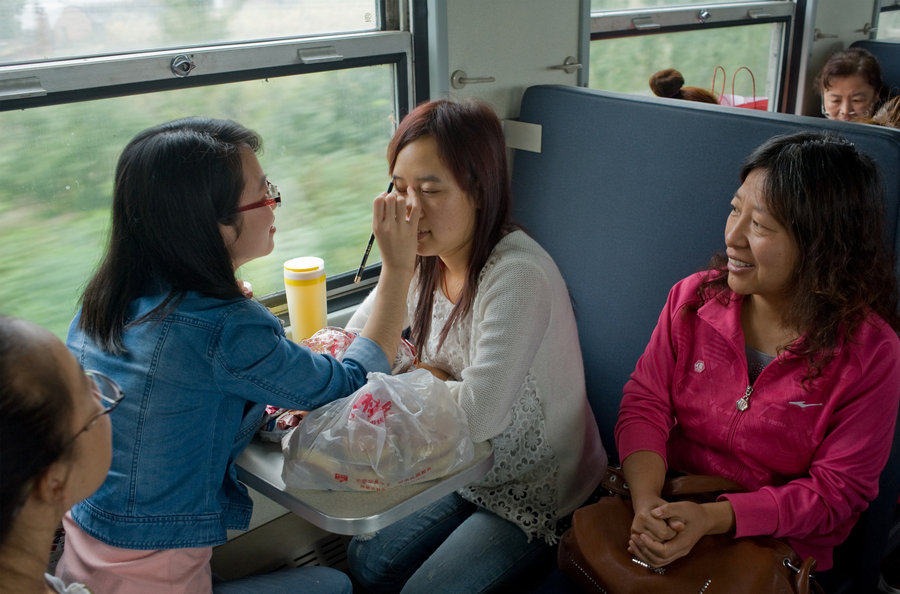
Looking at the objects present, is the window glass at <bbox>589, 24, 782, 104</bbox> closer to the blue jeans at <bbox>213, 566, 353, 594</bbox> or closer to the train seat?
the train seat

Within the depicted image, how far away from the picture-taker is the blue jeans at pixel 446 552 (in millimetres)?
1669

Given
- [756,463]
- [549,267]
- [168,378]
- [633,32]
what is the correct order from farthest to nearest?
[633,32]
[549,267]
[756,463]
[168,378]

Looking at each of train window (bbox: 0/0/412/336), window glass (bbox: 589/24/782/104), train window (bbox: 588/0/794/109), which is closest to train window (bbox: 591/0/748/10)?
train window (bbox: 588/0/794/109)

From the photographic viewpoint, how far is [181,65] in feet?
6.30

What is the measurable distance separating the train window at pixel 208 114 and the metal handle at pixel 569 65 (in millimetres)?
533

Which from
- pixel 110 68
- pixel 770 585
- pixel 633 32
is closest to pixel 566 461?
pixel 770 585

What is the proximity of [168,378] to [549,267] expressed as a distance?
81cm

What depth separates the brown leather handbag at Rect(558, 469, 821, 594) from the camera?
140 centimetres

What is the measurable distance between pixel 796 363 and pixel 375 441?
→ 2.65 feet

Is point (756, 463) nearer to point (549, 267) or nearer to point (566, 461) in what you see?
point (566, 461)

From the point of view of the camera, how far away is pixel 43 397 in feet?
3.00

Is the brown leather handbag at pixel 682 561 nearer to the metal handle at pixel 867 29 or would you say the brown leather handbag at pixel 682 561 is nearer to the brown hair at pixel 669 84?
the brown hair at pixel 669 84

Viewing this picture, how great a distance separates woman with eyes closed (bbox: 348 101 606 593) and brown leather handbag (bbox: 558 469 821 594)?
159 mm

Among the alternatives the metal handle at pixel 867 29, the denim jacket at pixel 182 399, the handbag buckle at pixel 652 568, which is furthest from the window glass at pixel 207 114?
the metal handle at pixel 867 29
